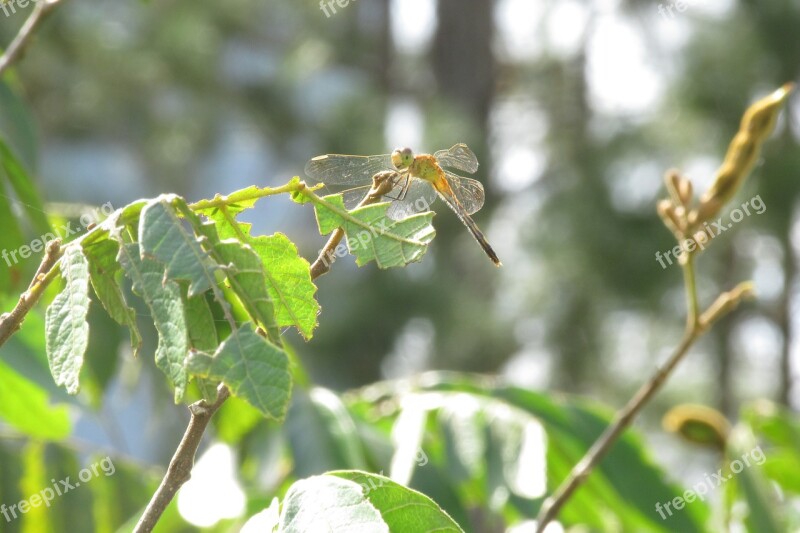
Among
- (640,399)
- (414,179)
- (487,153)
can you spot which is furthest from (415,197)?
(487,153)

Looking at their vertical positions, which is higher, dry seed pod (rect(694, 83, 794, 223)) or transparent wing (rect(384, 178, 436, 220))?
transparent wing (rect(384, 178, 436, 220))

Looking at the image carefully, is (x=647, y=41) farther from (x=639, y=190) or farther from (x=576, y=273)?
(x=576, y=273)

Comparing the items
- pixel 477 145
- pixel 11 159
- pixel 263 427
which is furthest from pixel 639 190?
pixel 11 159
